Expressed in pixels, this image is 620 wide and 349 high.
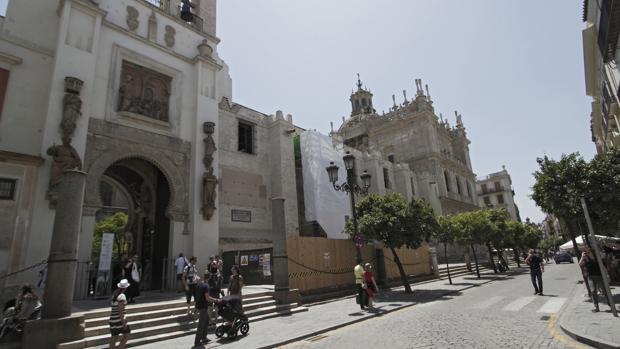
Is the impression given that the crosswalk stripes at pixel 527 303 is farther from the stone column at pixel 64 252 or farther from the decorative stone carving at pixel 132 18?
the decorative stone carving at pixel 132 18

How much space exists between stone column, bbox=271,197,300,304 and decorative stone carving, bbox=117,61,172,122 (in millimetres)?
7022

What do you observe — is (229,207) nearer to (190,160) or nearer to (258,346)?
(190,160)

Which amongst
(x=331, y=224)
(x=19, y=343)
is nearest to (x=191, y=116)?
(x=19, y=343)

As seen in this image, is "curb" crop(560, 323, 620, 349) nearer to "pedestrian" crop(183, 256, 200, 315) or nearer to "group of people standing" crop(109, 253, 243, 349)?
"group of people standing" crop(109, 253, 243, 349)

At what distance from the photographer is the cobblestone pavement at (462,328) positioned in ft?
20.2

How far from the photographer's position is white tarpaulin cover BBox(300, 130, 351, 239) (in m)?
23.3

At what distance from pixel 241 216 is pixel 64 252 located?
11087 millimetres

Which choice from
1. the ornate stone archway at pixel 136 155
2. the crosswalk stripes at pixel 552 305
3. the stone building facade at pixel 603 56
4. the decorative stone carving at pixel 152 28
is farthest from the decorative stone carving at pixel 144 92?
the stone building facade at pixel 603 56

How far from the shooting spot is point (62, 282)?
7035mm

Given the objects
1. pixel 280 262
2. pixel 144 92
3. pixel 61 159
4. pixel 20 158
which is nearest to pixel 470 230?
pixel 280 262

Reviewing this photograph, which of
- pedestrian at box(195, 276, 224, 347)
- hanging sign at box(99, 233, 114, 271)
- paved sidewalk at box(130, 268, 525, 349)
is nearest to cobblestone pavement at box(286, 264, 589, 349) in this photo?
paved sidewalk at box(130, 268, 525, 349)

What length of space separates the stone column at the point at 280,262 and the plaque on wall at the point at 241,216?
21.3 ft

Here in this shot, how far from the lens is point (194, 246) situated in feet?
44.7

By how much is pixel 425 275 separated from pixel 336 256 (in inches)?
380
